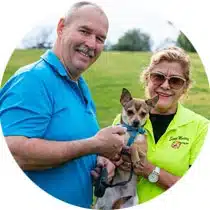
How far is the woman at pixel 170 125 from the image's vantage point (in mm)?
2477

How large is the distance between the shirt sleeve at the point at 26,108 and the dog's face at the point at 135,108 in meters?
0.47

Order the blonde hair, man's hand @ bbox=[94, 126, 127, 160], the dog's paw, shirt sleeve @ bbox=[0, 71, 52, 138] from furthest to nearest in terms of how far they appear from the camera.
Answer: the dog's paw, the blonde hair, man's hand @ bbox=[94, 126, 127, 160], shirt sleeve @ bbox=[0, 71, 52, 138]

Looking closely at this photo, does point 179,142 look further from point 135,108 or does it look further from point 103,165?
point 103,165

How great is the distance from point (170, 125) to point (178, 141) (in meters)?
0.09

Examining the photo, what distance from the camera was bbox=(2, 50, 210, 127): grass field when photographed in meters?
2.51

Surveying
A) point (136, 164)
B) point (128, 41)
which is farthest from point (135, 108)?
point (128, 41)

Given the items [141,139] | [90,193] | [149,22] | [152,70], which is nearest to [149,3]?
[149,22]

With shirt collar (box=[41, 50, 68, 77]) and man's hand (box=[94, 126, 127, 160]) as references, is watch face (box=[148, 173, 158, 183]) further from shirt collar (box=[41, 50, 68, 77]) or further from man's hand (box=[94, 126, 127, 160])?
shirt collar (box=[41, 50, 68, 77])

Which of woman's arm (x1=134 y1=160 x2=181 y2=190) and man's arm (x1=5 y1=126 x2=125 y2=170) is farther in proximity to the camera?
woman's arm (x1=134 y1=160 x2=181 y2=190)

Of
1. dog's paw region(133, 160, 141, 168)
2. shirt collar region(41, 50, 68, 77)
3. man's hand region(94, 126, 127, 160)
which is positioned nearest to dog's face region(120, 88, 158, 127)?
man's hand region(94, 126, 127, 160)

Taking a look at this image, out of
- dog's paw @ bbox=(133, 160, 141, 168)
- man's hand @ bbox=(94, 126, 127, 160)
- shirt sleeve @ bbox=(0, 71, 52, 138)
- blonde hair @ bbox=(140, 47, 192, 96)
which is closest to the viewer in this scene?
shirt sleeve @ bbox=(0, 71, 52, 138)

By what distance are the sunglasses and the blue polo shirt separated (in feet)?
1.13

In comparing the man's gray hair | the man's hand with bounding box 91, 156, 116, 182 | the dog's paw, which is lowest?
the man's hand with bounding box 91, 156, 116, 182

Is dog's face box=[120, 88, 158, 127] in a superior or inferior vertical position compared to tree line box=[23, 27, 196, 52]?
inferior
